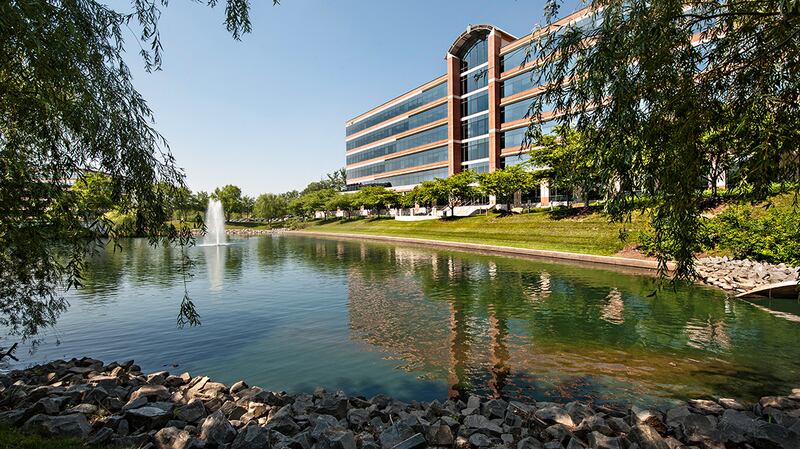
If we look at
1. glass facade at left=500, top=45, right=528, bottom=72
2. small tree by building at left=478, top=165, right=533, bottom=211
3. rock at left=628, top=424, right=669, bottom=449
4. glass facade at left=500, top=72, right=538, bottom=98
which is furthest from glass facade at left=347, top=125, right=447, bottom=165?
rock at left=628, top=424, right=669, bottom=449

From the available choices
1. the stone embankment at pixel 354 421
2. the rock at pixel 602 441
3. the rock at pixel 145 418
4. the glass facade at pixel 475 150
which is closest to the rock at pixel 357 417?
the stone embankment at pixel 354 421

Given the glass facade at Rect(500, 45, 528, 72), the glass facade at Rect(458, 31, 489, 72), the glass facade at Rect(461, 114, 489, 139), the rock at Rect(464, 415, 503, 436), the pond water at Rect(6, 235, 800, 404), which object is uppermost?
the glass facade at Rect(458, 31, 489, 72)

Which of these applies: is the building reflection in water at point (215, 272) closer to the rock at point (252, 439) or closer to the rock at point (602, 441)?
the rock at point (252, 439)

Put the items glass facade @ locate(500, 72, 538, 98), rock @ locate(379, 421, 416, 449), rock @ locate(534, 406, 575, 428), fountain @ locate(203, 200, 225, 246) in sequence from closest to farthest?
rock @ locate(379, 421, 416, 449)
rock @ locate(534, 406, 575, 428)
glass facade @ locate(500, 72, 538, 98)
fountain @ locate(203, 200, 225, 246)

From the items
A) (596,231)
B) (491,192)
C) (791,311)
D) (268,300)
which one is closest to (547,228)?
(596,231)

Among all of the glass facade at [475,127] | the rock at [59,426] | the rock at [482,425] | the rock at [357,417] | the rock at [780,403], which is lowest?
the rock at [357,417]

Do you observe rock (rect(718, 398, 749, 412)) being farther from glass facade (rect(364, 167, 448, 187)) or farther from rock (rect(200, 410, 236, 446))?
glass facade (rect(364, 167, 448, 187))

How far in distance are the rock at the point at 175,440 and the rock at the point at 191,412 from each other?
63cm

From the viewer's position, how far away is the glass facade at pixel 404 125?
229 feet

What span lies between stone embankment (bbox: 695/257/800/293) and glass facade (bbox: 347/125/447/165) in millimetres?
52559

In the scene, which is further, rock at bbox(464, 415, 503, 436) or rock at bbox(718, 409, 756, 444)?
rock at bbox(464, 415, 503, 436)

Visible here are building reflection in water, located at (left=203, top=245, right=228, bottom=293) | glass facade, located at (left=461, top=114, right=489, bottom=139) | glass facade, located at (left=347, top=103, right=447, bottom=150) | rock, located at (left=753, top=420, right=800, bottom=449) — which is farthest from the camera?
glass facade, located at (left=347, top=103, right=447, bottom=150)

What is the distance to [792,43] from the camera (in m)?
5.87

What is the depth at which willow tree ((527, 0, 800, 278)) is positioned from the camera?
19.7ft
